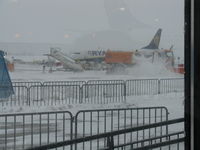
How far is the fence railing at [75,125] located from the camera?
148 centimetres

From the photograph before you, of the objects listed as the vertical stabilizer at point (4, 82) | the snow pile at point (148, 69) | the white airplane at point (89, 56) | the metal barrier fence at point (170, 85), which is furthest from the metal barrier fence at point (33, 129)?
the metal barrier fence at point (170, 85)

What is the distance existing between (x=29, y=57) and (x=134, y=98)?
23.9 inches

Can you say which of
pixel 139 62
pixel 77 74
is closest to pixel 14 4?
pixel 77 74

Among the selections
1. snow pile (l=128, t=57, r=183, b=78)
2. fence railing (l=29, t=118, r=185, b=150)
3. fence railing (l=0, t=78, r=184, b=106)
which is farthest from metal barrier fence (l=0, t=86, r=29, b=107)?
snow pile (l=128, t=57, r=183, b=78)

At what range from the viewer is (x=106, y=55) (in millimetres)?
1548

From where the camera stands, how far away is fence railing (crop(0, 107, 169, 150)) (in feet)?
4.84

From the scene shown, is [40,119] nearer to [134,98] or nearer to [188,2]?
[134,98]

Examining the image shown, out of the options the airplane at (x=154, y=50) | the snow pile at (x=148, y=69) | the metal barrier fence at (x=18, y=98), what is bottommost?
the metal barrier fence at (x=18, y=98)

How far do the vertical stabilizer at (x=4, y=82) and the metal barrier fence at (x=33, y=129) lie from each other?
4.4 inches

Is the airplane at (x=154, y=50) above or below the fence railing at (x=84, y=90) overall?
above

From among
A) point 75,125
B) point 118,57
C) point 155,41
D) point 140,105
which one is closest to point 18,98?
point 75,125

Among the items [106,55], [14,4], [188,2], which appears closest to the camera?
[188,2]

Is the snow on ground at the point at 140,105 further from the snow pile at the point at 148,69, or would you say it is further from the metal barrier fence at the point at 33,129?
the snow pile at the point at 148,69

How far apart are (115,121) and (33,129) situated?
432 mm
